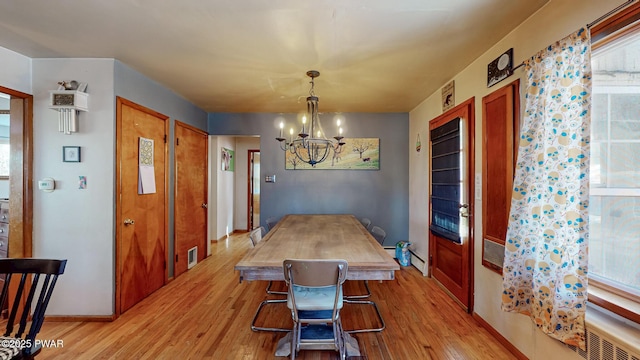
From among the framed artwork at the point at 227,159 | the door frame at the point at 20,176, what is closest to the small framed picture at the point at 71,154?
the door frame at the point at 20,176

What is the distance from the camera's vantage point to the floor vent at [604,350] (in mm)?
1289

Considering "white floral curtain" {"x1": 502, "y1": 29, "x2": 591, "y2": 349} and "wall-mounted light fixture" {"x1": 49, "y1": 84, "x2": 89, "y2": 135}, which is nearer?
"white floral curtain" {"x1": 502, "y1": 29, "x2": 591, "y2": 349}

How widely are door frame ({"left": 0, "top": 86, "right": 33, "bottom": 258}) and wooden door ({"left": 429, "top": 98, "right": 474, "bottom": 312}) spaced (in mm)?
4146

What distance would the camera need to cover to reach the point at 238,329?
2482 mm

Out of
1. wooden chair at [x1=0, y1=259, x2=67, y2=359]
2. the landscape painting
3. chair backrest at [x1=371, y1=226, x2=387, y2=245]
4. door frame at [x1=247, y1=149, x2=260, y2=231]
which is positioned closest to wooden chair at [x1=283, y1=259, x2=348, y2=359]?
chair backrest at [x1=371, y1=226, x2=387, y2=245]

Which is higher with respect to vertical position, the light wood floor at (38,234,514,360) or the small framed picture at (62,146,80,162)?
the small framed picture at (62,146,80,162)

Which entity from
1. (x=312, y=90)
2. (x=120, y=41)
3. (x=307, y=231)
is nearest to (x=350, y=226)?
(x=307, y=231)

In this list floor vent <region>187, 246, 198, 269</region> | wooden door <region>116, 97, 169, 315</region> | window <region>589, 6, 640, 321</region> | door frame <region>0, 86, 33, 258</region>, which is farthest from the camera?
floor vent <region>187, 246, 198, 269</region>

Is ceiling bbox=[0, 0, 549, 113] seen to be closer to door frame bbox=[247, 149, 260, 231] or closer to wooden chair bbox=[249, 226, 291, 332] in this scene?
wooden chair bbox=[249, 226, 291, 332]

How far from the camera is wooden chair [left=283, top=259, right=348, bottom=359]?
1.81m

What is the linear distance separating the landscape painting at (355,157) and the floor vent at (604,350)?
346cm

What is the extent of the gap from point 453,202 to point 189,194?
11.6ft

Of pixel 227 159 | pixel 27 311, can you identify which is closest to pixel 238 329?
pixel 27 311

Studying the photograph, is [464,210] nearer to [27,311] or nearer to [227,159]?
[27,311]
